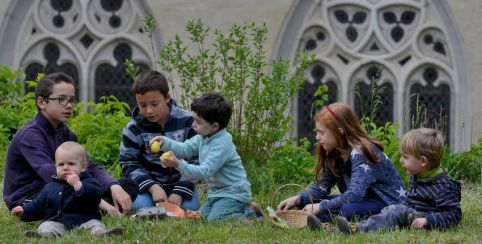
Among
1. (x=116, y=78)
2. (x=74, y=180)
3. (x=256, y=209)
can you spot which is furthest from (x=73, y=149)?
(x=116, y=78)

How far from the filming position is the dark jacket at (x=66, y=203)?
7.16m

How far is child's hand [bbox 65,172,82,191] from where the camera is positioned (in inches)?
279

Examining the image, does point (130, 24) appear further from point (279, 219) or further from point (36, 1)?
point (279, 219)

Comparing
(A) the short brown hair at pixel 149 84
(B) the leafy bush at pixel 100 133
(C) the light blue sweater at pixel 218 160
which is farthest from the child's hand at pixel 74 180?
(B) the leafy bush at pixel 100 133

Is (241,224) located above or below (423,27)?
below

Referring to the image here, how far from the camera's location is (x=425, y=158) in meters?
7.27

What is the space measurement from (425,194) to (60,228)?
2066 millimetres

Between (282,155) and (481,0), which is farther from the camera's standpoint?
(481,0)

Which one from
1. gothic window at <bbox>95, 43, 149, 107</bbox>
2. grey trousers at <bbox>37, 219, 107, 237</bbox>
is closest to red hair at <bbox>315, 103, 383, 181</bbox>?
grey trousers at <bbox>37, 219, 107, 237</bbox>

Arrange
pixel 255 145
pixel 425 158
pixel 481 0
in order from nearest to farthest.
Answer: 1. pixel 425 158
2. pixel 255 145
3. pixel 481 0

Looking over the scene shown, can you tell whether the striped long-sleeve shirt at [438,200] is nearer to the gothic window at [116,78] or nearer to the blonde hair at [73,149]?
the blonde hair at [73,149]

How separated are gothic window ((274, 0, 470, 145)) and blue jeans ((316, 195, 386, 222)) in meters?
8.15

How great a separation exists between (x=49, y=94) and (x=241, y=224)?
4.54 ft

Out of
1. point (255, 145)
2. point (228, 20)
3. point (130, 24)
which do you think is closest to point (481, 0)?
point (228, 20)
